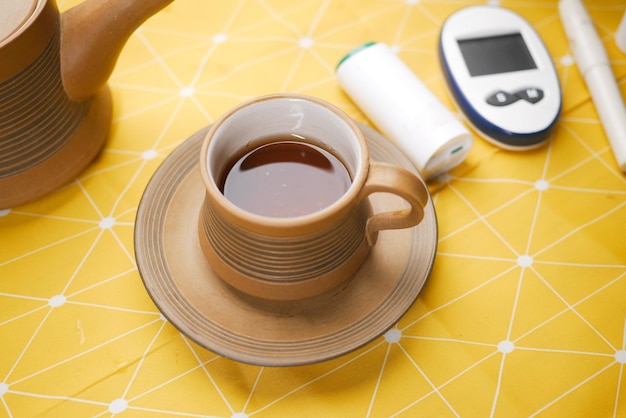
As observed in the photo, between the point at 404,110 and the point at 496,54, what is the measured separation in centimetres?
16

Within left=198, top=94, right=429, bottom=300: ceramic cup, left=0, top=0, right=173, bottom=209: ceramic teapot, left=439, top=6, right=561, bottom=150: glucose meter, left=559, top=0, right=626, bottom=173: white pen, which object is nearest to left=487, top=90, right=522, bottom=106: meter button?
left=439, top=6, right=561, bottom=150: glucose meter

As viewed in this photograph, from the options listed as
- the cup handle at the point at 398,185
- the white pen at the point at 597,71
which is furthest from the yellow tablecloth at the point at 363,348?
the cup handle at the point at 398,185

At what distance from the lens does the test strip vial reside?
0.65 m

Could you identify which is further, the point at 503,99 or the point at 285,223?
the point at 503,99

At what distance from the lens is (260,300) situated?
21.7 inches

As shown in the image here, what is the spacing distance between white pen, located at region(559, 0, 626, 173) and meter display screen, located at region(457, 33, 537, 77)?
2.9 inches

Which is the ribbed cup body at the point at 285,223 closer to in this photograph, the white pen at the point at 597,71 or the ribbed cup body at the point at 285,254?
the ribbed cup body at the point at 285,254

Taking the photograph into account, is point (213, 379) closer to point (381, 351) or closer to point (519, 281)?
point (381, 351)

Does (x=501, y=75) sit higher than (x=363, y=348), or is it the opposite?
(x=501, y=75)

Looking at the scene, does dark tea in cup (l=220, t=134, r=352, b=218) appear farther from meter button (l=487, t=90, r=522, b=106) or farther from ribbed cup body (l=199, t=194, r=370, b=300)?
meter button (l=487, t=90, r=522, b=106)

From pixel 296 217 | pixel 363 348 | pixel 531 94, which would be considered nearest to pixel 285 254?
pixel 296 217

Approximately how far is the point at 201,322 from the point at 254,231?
0.34 ft

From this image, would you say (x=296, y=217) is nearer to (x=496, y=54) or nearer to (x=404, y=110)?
(x=404, y=110)

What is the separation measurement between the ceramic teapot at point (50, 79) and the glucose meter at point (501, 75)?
346 millimetres
